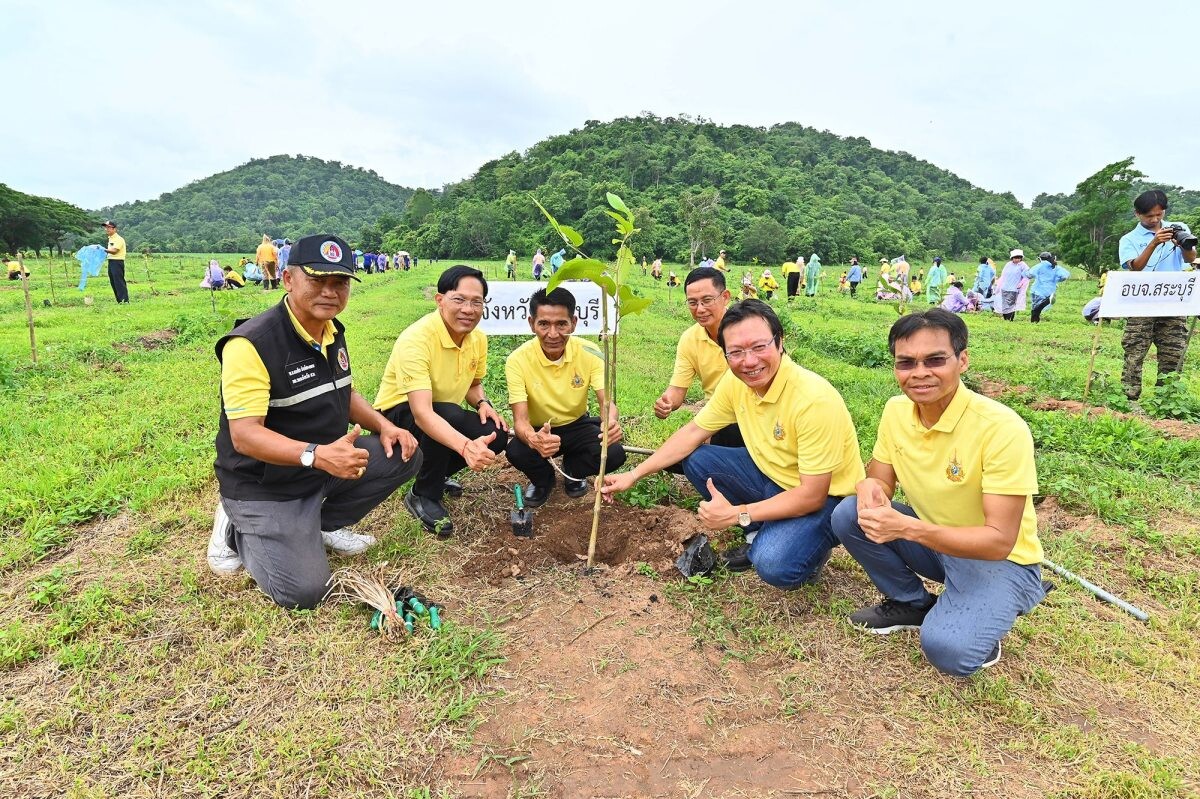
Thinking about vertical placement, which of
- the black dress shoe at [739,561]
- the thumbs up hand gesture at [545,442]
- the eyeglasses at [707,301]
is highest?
the eyeglasses at [707,301]

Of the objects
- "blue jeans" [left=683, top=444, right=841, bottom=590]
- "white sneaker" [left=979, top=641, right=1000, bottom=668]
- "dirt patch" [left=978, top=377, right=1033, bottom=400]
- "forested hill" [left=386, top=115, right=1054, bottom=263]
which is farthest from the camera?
"forested hill" [left=386, top=115, right=1054, bottom=263]

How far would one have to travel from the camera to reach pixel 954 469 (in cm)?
246

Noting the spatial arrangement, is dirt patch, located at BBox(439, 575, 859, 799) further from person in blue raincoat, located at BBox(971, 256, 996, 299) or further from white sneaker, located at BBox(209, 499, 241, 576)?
person in blue raincoat, located at BBox(971, 256, 996, 299)

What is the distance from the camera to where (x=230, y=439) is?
115 inches

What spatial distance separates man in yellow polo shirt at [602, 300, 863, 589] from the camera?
111 inches

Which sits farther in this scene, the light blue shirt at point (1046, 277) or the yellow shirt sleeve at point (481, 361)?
the light blue shirt at point (1046, 277)

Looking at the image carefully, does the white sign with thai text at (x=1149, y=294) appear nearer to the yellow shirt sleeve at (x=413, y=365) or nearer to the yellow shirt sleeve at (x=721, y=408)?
the yellow shirt sleeve at (x=721, y=408)

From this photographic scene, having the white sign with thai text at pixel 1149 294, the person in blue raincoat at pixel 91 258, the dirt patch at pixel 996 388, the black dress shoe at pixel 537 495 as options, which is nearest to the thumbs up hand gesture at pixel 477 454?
the black dress shoe at pixel 537 495

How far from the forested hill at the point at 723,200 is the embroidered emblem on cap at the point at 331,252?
41804 millimetres

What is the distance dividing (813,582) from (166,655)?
3.09 meters

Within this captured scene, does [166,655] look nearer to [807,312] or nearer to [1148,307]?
[1148,307]

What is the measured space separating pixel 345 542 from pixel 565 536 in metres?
1.27

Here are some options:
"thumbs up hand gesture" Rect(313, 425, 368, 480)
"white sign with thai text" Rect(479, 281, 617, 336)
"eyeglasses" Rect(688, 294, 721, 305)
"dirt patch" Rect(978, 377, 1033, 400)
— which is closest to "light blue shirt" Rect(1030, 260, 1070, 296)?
"dirt patch" Rect(978, 377, 1033, 400)

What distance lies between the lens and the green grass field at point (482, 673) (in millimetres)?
2068
